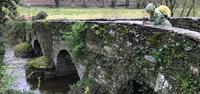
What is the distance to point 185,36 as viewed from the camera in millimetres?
9211

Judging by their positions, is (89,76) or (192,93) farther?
(89,76)

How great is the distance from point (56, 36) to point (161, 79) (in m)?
11.5

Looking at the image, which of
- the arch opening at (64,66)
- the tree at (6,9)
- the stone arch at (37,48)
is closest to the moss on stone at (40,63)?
the arch opening at (64,66)

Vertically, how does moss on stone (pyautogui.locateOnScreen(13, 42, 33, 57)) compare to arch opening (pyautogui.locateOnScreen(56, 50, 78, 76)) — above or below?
below

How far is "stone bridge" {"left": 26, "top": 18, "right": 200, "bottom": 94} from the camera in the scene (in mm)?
9289

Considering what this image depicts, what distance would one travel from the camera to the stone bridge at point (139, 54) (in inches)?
366

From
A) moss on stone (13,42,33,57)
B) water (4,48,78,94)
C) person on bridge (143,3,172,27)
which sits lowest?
moss on stone (13,42,33,57)

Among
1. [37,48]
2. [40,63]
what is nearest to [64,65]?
[40,63]

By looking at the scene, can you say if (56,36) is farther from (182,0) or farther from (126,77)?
(182,0)

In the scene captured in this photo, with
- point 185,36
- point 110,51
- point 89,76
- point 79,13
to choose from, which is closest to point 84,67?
point 89,76

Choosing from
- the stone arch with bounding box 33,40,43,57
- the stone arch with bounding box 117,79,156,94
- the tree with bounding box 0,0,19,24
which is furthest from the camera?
the stone arch with bounding box 33,40,43,57

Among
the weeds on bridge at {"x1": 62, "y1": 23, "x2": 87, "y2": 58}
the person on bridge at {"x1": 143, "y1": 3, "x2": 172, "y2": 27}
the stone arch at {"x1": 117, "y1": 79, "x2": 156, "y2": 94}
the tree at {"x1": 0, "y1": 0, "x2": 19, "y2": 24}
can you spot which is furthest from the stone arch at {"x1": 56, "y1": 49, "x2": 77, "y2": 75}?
the person on bridge at {"x1": 143, "y1": 3, "x2": 172, "y2": 27}

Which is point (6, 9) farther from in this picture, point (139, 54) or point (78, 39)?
point (139, 54)

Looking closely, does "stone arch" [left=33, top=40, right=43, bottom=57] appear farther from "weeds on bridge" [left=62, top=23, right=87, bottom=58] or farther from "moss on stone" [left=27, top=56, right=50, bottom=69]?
"weeds on bridge" [left=62, top=23, right=87, bottom=58]
